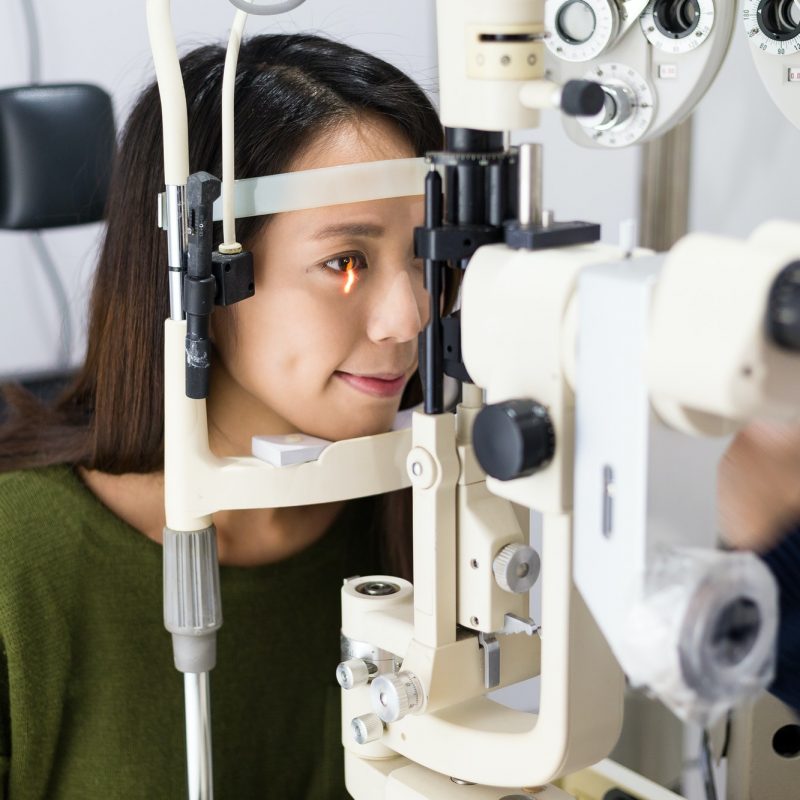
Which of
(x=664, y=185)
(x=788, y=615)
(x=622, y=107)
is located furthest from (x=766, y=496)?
(x=664, y=185)

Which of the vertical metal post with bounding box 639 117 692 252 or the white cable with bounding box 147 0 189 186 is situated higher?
the white cable with bounding box 147 0 189 186

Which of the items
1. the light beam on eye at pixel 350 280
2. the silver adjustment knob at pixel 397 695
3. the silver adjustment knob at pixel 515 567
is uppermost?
the light beam on eye at pixel 350 280

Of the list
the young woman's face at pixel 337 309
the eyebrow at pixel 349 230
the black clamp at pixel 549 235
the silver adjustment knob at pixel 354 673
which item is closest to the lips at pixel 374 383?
the young woman's face at pixel 337 309

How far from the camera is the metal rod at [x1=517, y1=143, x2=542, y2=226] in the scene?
2.36ft

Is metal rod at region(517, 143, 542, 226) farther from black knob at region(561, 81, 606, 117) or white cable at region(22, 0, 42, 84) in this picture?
white cable at region(22, 0, 42, 84)

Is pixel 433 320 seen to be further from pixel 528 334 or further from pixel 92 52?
pixel 92 52

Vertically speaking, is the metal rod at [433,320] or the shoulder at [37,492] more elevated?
the metal rod at [433,320]

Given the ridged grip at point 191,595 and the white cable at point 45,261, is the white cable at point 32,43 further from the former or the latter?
the ridged grip at point 191,595

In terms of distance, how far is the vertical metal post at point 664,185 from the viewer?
201 centimetres

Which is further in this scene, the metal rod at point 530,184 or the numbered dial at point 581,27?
the numbered dial at point 581,27

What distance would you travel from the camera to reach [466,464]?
818 millimetres

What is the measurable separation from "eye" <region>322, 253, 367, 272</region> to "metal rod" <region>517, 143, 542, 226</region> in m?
0.33

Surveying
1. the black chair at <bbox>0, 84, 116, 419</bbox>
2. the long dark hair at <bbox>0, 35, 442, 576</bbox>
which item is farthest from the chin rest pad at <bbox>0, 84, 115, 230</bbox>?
the long dark hair at <bbox>0, 35, 442, 576</bbox>

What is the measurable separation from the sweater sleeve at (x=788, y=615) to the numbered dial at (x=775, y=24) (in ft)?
2.36
